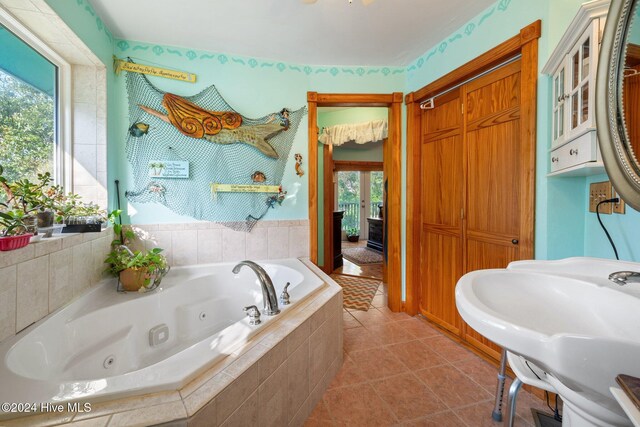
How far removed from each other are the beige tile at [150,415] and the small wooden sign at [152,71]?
2227 millimetres

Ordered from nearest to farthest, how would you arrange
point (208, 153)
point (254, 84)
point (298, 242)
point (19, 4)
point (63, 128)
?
point (19, 4) < point (63, 128) < point (208, 153) < point (254, 84) < point (298, 242)

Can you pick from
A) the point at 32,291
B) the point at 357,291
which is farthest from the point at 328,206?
the point at 32,291

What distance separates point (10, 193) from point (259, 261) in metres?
1.50

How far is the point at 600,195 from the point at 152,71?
288 centimetres

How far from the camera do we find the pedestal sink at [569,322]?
48 cm

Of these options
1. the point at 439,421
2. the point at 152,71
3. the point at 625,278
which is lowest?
the point at 439,421

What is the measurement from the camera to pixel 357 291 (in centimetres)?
322

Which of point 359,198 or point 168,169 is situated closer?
point 168,169

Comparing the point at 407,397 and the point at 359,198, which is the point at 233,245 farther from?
the point at 359,198

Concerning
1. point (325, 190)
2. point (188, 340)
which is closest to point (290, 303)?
point (188, 340)

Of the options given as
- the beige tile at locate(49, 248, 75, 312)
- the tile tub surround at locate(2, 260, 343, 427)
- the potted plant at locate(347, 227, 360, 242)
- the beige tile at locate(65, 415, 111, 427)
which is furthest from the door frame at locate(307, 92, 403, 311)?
the potted plant at locate(347, 227, 360, 242)

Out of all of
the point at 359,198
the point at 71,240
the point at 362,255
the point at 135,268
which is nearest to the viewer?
the point at 71,240

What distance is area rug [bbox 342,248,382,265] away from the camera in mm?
4895

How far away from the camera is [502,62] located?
1.69 metres
